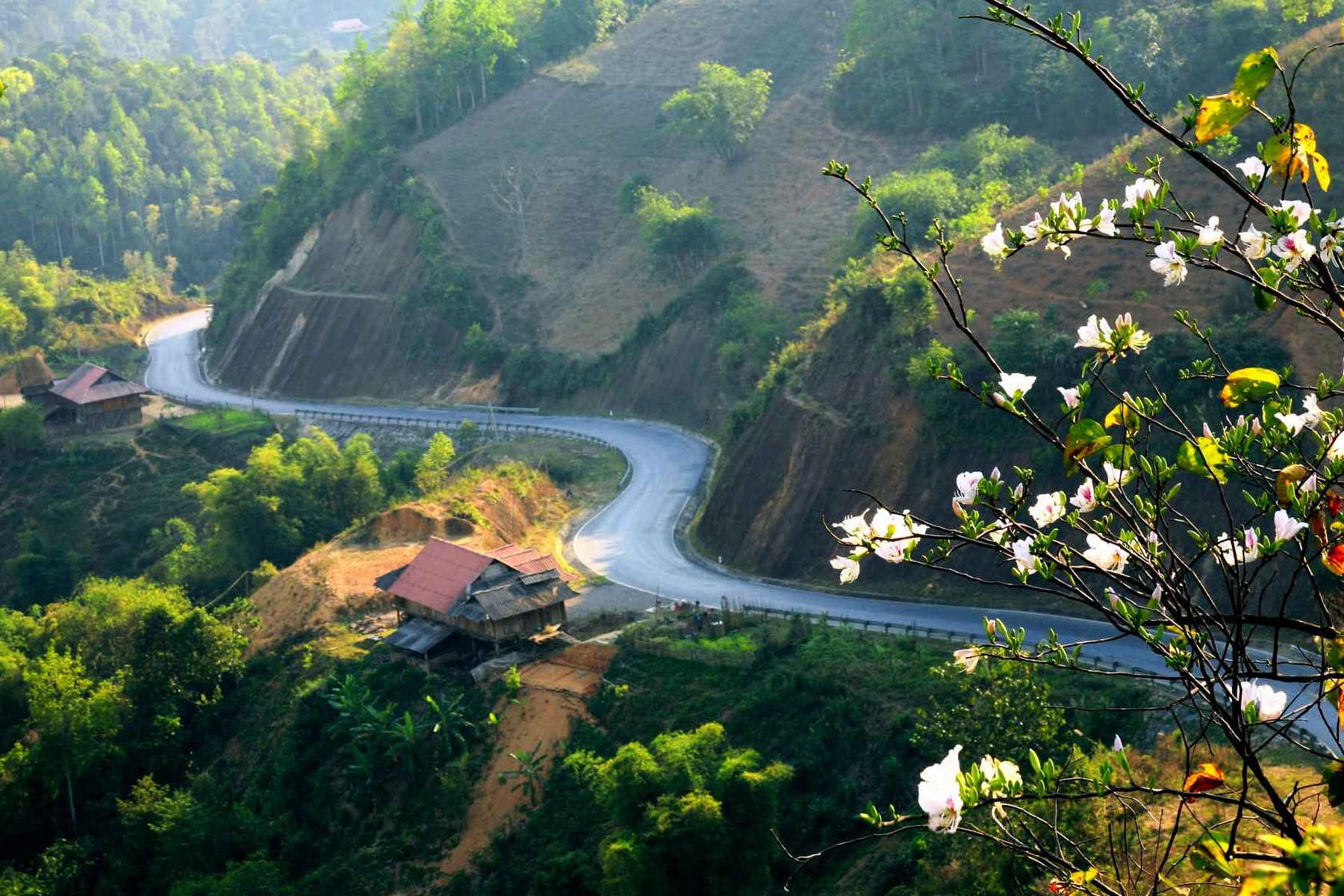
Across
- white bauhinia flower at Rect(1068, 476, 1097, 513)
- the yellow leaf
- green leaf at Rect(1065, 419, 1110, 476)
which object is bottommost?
white bauhinia flower at Rect(1068, 476, 1097, 513)

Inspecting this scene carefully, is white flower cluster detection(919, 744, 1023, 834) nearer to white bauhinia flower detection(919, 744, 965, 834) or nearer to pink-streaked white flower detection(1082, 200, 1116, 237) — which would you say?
white bauhinia flower detection(919, 744, 965, 834)

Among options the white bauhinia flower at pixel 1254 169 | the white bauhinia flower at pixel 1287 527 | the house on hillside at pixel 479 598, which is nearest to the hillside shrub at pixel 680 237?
the house on hillside at pixel 479 598

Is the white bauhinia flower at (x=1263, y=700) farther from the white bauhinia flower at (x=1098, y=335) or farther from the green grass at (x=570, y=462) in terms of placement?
the green grass at (x=570, y=462)

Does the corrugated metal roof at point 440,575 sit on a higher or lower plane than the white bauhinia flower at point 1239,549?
lower

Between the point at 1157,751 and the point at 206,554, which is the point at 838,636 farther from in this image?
the point at 206,554

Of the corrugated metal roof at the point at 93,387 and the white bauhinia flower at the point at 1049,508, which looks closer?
the white bauhinia flower at the point at 1049,508

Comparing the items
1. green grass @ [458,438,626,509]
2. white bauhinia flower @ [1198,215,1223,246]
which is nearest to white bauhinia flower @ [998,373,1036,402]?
white bauhinia flower @ [1198,215,1223,246]
